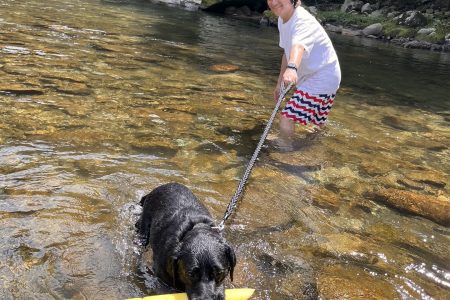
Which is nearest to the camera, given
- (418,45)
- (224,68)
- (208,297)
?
(208,297)

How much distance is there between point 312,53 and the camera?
5.98 metres

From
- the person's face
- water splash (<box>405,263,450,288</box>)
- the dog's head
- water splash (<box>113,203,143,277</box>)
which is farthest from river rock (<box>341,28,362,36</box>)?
the dog's head

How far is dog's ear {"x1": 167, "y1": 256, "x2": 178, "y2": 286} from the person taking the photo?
116 inches

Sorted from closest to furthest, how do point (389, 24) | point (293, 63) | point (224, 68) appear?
point (293, 63) < point (224, 68) < point (389, 24)

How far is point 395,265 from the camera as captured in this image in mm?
3889

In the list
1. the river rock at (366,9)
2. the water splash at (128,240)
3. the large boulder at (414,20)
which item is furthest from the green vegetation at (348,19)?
the water splash at (128,240)

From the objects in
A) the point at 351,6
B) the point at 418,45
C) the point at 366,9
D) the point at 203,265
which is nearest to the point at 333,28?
the point at 418,45

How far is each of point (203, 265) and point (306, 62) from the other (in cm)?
384

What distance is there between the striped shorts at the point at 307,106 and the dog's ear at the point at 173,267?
3.73m

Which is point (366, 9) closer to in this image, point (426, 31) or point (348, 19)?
point (348, 19)

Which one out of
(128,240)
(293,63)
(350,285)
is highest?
(293,63)

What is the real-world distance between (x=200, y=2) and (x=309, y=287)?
26526mm

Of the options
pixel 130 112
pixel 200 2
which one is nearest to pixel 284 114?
pixel 130 112

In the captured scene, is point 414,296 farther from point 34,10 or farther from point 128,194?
point 34,10
